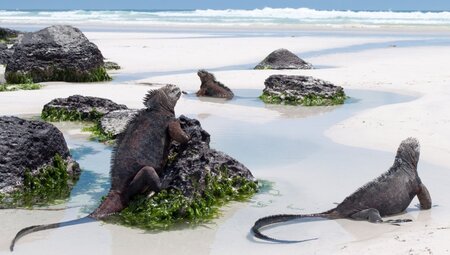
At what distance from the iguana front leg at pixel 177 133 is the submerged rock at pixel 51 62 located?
10.7 m

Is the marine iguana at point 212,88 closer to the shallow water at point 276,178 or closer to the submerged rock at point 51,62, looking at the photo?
the shallow water at point 276,178

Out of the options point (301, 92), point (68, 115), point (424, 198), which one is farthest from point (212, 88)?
point (424, 198)

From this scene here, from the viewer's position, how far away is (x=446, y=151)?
8.38 metres

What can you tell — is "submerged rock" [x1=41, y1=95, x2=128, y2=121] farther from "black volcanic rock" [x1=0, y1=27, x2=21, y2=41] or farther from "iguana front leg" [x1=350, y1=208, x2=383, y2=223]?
"black volcanic rock" [x1=0, y1=27, x2=21, y2=41]

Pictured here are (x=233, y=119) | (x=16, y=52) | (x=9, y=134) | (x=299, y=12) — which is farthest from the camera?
(x=299, y=12)

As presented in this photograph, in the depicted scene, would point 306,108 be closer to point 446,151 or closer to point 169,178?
point 446,151

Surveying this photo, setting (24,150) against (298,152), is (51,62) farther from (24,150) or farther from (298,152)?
(24,150)

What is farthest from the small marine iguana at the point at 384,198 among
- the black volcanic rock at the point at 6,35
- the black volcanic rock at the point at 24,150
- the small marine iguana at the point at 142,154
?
the black volcanic rock at the point at 6,35

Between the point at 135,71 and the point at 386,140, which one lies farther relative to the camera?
the point at 135,71

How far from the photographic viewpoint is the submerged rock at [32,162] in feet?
21.8

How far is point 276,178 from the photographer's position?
24.1ft

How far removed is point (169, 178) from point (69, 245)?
1250 millimetres

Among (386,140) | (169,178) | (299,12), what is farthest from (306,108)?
(299,12)

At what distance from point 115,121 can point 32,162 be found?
2.96 m
